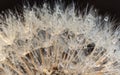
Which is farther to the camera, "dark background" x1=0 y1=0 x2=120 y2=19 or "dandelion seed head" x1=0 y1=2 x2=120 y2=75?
"dark background" x1=0 y1=0 x2=120 y2=19

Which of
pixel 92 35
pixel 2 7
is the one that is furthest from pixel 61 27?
pixel 2 7

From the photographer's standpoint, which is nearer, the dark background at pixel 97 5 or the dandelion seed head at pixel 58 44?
the dandelion seed head at pixel 58 44

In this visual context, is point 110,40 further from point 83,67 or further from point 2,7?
point 2,7

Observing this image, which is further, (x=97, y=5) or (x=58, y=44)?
(x=97, y=5)

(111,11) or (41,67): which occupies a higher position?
(111,11)

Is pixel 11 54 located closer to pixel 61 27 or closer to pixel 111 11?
pixel 61 27

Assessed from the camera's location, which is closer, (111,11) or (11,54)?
(11,54)

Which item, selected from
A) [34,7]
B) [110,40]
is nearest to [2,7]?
[34,7]

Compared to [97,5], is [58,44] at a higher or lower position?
lower

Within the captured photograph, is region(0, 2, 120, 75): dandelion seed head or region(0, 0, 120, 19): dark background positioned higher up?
region(0, 0, 120, 19): dark background

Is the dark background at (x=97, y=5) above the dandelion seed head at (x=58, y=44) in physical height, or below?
above
